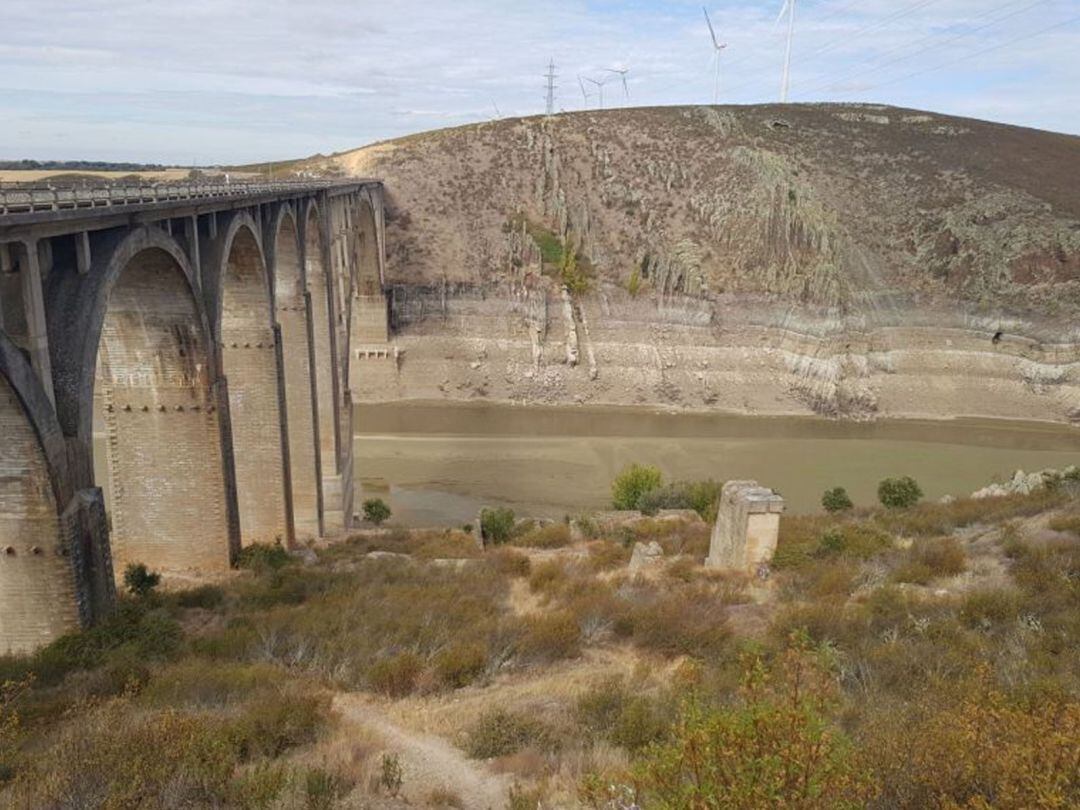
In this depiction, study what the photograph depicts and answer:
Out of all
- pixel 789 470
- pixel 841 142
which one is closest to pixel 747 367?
pixel 789 470

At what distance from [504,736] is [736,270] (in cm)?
4813

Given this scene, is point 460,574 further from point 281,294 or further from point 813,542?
point 281,294

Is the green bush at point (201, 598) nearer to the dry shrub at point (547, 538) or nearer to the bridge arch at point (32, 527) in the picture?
the bridge arch at point (32, 527)

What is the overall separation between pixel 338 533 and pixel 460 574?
11694 millimetres

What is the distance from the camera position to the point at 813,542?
16844 millimetres

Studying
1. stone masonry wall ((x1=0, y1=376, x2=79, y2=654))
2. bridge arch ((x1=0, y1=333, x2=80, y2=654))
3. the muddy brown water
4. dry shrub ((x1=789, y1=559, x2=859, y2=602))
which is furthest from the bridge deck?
the muddy brown water

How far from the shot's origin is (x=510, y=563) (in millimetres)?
17859

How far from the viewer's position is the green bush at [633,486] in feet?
95.2

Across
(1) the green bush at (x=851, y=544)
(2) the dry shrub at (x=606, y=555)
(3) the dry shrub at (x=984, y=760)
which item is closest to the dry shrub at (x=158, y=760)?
(3) the dry shrub at (x=984, y=760)

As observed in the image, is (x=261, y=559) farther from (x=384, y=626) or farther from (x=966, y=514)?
(x=966, y=514)

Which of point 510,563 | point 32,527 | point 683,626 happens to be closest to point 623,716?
point 683,626

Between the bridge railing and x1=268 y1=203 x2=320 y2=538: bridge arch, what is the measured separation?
5.66 m

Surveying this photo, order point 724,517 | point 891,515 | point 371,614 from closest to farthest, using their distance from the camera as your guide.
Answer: point 371,614 → point 724,517 → point 891,515

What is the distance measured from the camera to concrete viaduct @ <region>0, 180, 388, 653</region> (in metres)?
11.5
